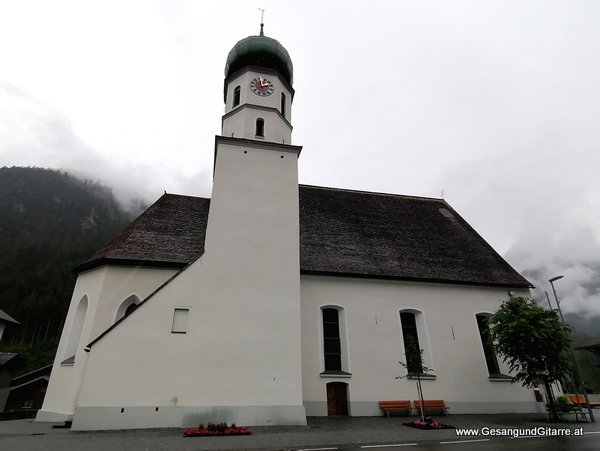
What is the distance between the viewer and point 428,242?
20.1 m

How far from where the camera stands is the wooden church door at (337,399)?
47.5 feet

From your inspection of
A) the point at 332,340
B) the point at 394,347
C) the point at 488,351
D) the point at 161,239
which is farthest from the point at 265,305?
the point at 488,351

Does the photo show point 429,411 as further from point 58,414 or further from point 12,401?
point 12,401

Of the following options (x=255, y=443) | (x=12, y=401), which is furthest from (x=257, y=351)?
→ (x=12, y=401)

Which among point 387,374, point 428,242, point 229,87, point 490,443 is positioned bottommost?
point 490,443

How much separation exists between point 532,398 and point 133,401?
17016mm

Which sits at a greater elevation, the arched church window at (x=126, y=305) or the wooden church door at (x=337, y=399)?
the arched church window at (x=126, y=305)

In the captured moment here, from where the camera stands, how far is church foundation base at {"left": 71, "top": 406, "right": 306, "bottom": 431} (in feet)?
35.6

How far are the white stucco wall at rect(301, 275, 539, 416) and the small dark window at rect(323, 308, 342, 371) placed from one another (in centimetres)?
52

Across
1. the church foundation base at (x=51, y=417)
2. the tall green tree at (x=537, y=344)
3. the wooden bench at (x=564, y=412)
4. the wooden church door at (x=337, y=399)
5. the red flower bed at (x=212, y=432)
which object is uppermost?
the tall green tree at (x=537, y=344)

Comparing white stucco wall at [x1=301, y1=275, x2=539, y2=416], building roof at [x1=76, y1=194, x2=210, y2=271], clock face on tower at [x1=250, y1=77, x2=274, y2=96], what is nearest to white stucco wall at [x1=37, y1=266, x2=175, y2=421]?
building roof at [x1=76, y1=194, x2=210, y2=271]

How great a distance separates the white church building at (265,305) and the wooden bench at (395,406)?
1.01ft

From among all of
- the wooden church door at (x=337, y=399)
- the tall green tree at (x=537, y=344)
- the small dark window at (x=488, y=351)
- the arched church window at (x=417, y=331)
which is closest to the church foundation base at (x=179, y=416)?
the wooden church door at (x=337, y=399)

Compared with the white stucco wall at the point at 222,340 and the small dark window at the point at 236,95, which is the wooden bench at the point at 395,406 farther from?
the small dark window at the point at 236,95
